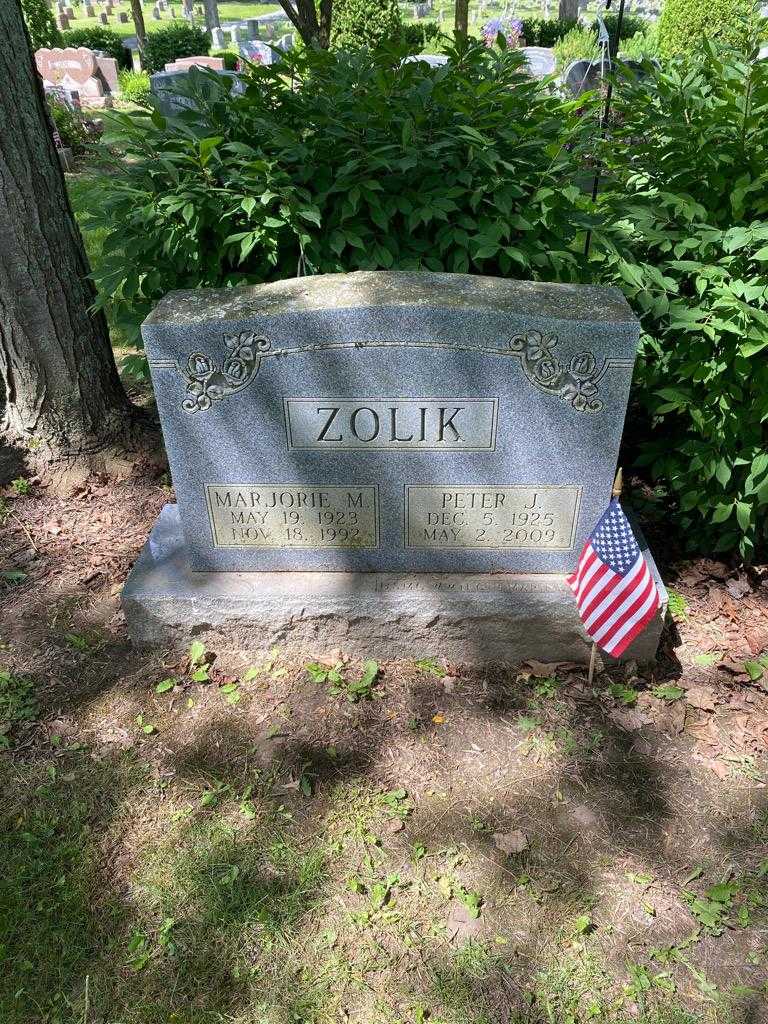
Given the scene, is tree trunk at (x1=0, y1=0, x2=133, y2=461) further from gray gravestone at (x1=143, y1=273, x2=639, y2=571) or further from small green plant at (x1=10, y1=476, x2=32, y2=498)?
gray gravestone at (x1=143, y1=273, x2=639, y2=571)

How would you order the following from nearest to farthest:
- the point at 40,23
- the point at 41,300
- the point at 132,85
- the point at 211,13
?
the point at 41,300, the point at 40,23, the point at 132,85, the point at 211,13

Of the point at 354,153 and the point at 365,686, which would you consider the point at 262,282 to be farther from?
the point at 365,686

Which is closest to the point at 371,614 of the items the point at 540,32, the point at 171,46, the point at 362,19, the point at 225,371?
the point at 225,371

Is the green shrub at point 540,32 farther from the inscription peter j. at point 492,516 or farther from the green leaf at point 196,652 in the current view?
the green leaf at point 196,652

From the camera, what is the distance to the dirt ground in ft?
7.73

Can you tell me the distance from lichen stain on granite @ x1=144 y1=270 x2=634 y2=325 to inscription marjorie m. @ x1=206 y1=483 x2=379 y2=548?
2.40 feet

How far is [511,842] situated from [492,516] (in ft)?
4.18

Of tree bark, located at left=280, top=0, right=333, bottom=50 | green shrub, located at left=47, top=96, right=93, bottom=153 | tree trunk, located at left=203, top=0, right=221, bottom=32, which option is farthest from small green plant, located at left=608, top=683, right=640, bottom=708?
tree trunk, located at left=203, top=0, right=221, bottom=32

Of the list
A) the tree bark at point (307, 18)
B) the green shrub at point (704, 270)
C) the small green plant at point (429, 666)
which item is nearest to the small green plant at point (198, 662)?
the small green plant at point (429, 666)

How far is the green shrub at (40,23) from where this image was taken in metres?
15.7

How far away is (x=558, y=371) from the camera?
2926mm

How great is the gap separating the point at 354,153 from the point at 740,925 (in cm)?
319

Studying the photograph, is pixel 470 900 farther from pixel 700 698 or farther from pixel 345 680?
pixel 700 698

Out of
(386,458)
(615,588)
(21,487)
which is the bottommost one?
(21,487)
